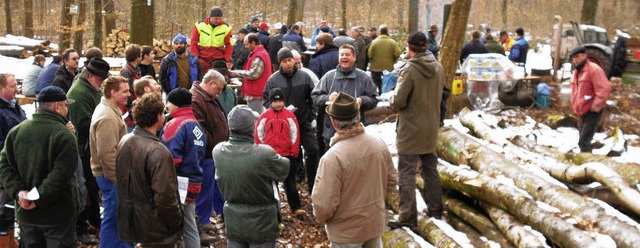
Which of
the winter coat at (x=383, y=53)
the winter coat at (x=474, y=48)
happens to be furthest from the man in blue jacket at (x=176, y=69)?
the winter coat at (x=474, y=48)

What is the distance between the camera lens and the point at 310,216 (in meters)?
7.88

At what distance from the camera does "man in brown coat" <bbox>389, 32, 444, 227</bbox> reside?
6.47 metres

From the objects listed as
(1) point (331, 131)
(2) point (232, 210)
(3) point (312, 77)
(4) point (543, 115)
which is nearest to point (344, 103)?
(2) point (232, 210)

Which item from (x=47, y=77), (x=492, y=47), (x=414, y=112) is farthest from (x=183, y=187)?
(x=492, y=47)

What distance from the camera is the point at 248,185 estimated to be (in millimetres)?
5070

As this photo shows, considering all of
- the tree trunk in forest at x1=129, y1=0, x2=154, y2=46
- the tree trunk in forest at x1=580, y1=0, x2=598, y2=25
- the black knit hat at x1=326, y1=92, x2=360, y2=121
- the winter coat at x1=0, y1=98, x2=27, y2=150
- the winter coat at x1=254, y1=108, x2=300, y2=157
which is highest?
the tree trunk in forest at x1=580, y1=0, x2=598, y2=25

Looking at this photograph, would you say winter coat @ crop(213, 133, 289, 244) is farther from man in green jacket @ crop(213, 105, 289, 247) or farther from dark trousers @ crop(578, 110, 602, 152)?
dark trousers @ crop(578, 110, 602, 152)

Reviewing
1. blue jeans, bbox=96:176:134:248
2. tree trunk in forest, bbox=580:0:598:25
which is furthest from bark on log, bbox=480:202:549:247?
tree trunk in forest, bbox=580:0:598:25

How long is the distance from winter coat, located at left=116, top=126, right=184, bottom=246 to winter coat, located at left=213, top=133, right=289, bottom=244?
41 cm

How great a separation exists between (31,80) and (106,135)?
6624 mm

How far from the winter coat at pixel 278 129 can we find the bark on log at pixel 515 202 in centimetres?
180

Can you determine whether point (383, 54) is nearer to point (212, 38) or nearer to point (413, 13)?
point (212, 38)

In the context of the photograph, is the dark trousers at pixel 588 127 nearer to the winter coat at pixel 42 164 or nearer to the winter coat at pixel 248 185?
the winter coat at pixel 248 185

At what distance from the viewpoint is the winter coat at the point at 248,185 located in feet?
16.6
